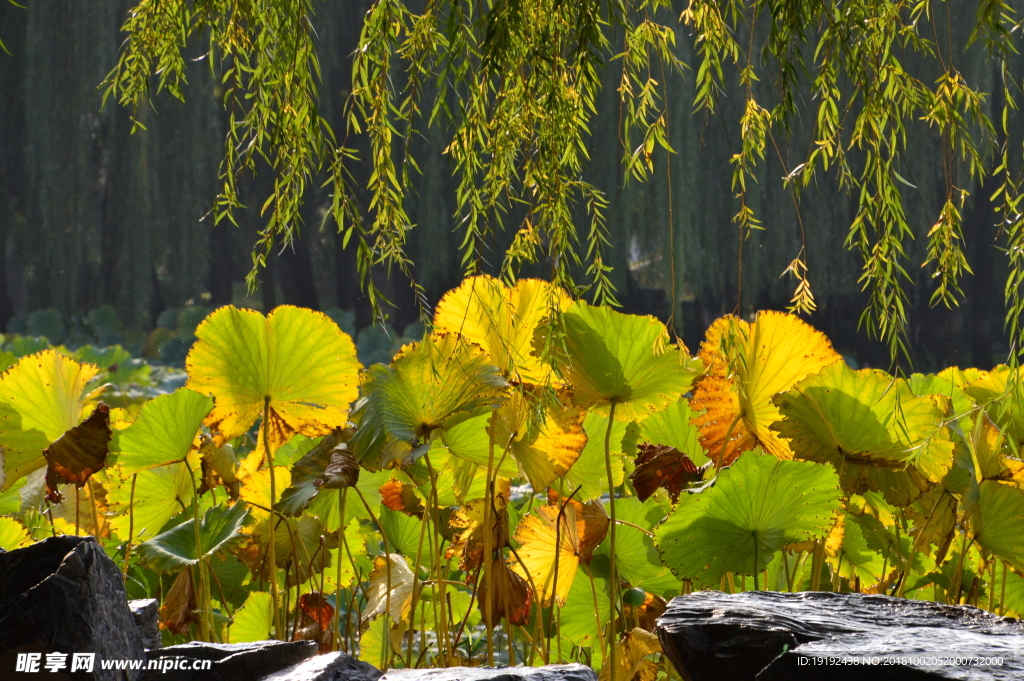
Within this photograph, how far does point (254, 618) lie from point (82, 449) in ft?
0.94

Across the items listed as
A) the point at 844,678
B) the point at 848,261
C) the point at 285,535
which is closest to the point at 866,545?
the point at 844,678

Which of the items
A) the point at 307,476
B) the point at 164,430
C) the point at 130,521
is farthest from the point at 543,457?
the point at 130,521

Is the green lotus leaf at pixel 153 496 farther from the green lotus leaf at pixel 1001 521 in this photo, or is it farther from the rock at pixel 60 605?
the green lotus leaf at pixel 1001 521

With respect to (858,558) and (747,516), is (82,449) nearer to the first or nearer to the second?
(747,516)

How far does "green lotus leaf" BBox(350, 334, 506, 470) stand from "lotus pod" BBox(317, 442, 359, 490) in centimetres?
2

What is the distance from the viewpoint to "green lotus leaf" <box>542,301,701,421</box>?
0.85 meters

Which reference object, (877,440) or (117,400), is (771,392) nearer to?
(877,440)

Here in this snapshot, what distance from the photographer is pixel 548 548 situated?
98 cm

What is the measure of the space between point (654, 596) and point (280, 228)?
22.6 inches

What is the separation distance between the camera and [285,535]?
1062mm

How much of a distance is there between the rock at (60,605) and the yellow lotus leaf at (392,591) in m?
0.27

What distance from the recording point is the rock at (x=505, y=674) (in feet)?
2.40

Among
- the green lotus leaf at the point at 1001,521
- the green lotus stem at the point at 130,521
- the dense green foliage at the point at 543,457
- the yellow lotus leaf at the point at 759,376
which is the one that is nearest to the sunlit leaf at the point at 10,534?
the dense green foliage at the point at 543,457

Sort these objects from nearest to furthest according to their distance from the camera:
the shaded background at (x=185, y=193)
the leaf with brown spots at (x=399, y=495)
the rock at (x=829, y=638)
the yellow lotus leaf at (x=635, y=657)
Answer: the rock at (x=829, y=638), the yellow lotus leaf at (x=635, y=657), the leaf with brown spots at (x=399, y=495), the shaded background at (x=185, y=193)
